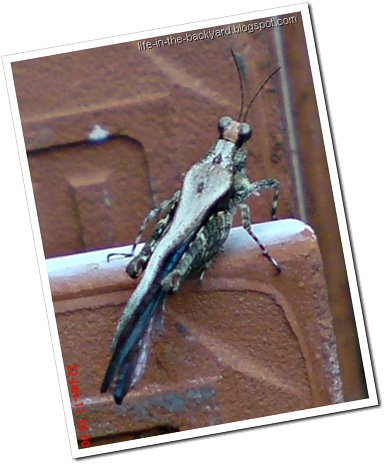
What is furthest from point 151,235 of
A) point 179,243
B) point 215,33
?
point 215,33

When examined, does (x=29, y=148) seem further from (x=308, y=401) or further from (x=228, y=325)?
(x=308, y=401)

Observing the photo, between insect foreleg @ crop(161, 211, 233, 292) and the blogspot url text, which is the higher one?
the blogspot url text

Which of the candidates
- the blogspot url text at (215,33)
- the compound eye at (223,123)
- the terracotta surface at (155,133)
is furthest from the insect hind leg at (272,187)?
the blogspot url text at (215,33)

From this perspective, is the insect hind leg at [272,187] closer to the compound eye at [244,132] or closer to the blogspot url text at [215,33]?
the compound eye at [244,132]

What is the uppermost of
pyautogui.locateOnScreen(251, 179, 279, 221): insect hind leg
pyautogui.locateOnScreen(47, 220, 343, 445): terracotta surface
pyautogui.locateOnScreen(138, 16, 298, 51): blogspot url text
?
pyautogui.locateOnScreen(138, 16, 298, 51): blogspot url text

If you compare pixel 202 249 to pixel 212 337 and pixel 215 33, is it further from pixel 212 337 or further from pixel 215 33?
pixel 215 33

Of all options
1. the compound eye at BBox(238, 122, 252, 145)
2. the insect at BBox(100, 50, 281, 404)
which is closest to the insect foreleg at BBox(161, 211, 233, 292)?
the insect at BBox(100, 50, 281, 404)

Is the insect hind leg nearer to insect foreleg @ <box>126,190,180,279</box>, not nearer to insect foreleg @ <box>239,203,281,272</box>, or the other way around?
insect foreleg @ <box>239,203,281,272</box>
